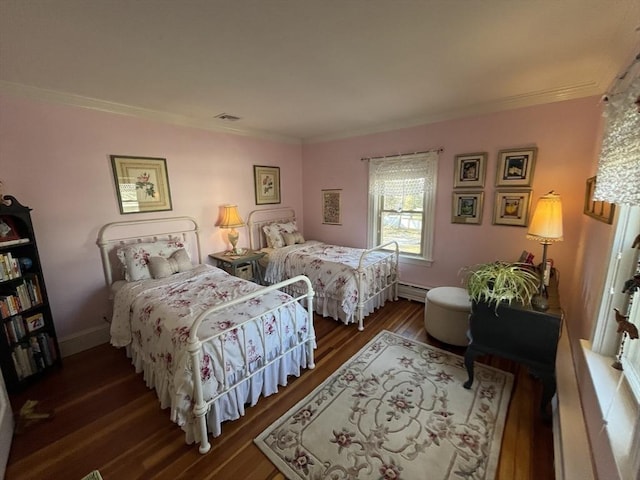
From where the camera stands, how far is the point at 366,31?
152 cm

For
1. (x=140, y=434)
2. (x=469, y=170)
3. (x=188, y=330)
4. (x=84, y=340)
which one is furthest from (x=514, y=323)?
(x=84, y=340)

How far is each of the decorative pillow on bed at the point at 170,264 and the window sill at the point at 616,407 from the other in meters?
3.25

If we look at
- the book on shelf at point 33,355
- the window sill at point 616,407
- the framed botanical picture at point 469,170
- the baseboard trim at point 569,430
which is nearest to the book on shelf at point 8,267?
the book on shelf at point 33,355

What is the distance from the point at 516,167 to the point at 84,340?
4.77 m

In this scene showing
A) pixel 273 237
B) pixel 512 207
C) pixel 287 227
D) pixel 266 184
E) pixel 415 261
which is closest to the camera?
pixel 512 207

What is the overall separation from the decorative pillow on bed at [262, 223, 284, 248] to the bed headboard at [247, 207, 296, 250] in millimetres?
119

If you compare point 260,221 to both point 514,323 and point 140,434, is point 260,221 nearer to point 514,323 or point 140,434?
point 140,434

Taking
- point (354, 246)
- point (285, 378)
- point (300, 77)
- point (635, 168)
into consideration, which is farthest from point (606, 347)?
point (354, 246)

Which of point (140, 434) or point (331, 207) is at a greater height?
point (331, 207)

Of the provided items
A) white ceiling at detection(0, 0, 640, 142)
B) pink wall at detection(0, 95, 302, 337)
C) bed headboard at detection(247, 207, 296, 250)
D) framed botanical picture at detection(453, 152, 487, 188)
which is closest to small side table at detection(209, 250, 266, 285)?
bed headboard at detection(247, 207, 296, 250)

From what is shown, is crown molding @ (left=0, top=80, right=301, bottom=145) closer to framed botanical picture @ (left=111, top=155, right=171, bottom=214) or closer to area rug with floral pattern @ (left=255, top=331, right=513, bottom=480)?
framed botanical picture @ (left=111, top=155, right=171, bottom=214)

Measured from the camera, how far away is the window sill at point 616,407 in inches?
38.3

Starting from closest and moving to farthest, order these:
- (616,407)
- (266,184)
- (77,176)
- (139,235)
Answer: (616,407)
(77,176)
(139,235)
(266,184)

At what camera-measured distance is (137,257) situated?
8.89 ft
